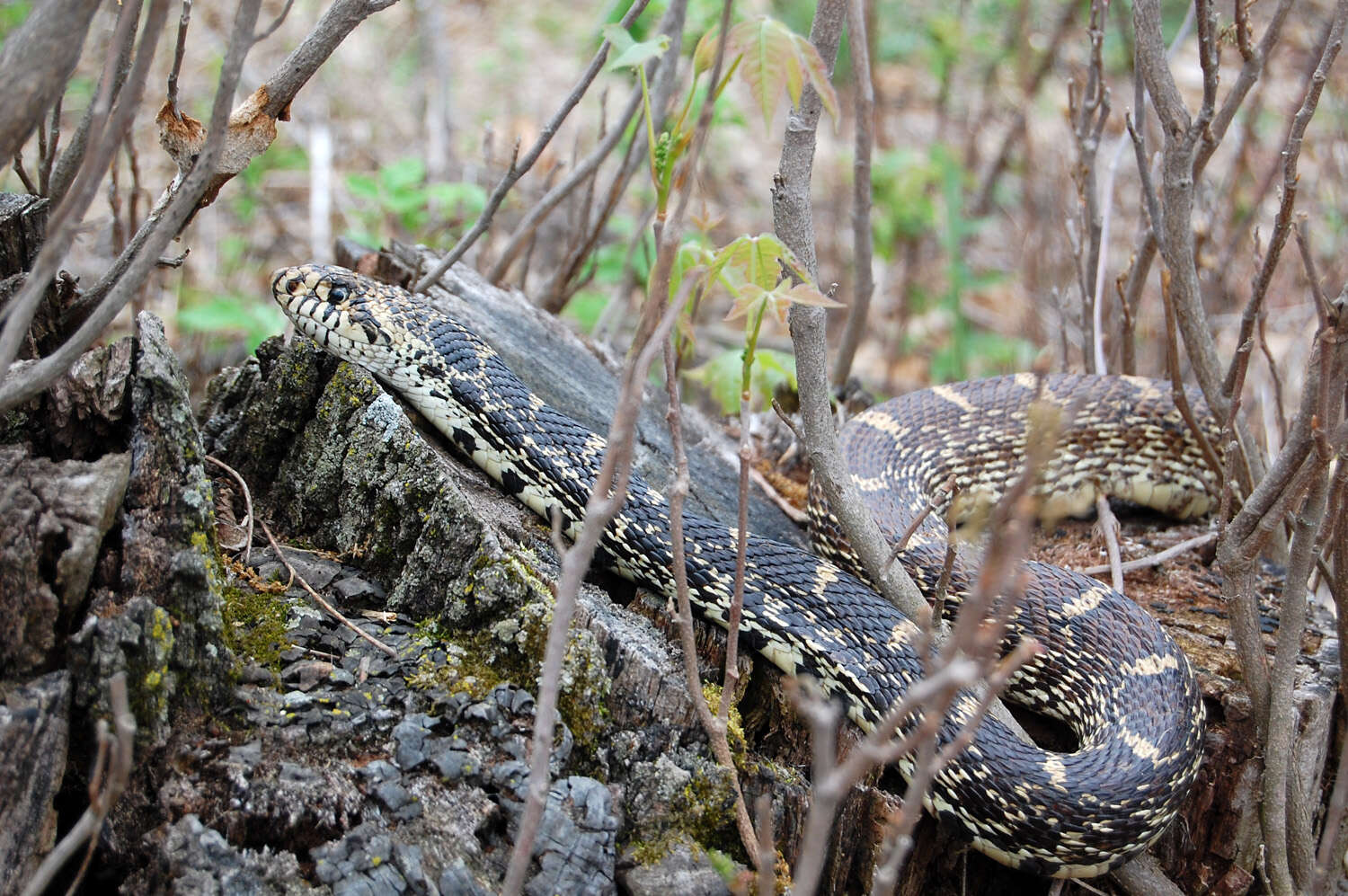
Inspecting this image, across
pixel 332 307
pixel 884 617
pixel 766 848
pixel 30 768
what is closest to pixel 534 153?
pixel 332 307

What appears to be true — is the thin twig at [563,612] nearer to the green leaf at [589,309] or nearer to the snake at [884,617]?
the snake at [884,617]

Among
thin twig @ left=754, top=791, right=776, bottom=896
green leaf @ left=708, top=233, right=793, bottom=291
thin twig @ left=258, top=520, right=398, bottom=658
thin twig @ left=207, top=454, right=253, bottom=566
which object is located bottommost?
thin twig @ left=754, top=791, right=776, bottom=896

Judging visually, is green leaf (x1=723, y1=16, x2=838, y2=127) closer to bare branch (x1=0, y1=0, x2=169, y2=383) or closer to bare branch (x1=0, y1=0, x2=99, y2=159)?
bare branch (x1=0, y1=0, x2=169, y2=383)

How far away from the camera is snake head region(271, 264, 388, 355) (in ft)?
16.3

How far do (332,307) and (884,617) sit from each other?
9.60ft

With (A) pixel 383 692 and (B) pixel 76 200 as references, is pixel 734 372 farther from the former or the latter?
(B) pixel 76 200

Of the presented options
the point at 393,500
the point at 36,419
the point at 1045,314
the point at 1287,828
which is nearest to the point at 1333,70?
the point at 1045,314

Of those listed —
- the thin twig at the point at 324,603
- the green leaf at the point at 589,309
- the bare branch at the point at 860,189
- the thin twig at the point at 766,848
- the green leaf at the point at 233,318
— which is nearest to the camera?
the thin twig at the point at 766,848

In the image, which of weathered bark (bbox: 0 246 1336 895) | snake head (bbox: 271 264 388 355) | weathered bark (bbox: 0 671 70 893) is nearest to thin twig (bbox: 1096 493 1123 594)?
weathered bark (bbox: 0 246 1336 895)

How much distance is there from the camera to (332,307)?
5051 millimetres

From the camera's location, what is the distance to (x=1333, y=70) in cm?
1085

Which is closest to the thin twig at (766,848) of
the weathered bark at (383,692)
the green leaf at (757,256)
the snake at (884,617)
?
the weathered bark at (383,692)

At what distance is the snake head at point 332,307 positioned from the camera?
195 inches

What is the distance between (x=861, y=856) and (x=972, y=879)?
79 cm
